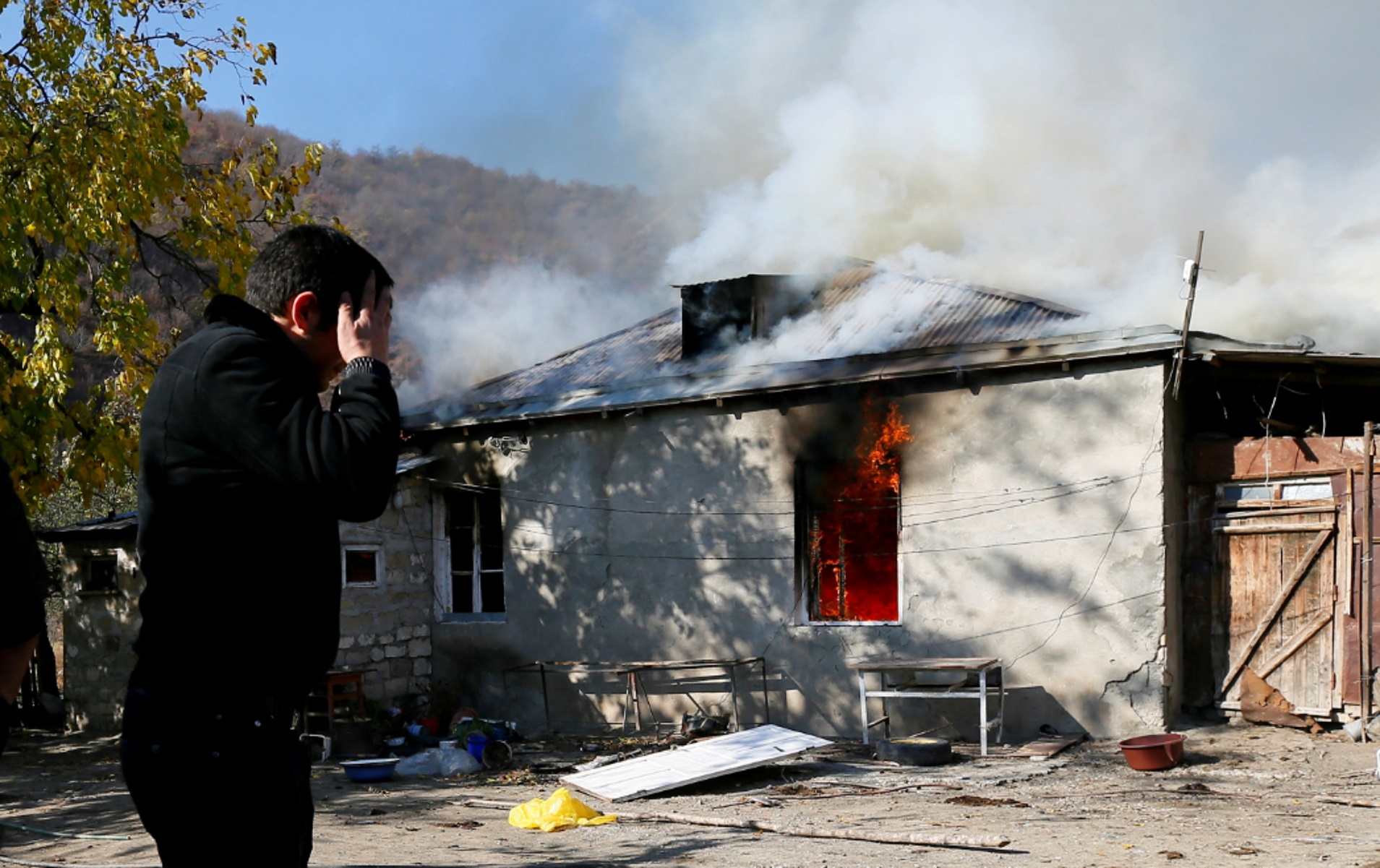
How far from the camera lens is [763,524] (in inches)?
519

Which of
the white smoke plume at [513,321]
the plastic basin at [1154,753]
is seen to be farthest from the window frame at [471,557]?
the plastic basin at [1154,753]

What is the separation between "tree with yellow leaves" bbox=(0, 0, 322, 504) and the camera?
917cm

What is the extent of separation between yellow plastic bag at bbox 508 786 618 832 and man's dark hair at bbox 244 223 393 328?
23.0 ft

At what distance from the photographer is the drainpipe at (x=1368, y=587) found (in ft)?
34.7

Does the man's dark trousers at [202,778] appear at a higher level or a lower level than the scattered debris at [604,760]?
higher

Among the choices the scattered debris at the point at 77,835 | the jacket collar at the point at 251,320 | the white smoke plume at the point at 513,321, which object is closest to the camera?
the jacket collar at the point at 251,320

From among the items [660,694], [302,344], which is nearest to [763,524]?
[660,694]

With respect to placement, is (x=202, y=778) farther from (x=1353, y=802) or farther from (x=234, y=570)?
(x=1353, y=802)

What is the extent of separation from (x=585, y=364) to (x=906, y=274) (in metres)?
4.49

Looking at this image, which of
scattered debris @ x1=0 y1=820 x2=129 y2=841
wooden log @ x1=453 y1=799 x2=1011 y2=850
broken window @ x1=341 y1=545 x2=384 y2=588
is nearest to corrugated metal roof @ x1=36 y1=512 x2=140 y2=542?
broken window @ x1=341 y1=545 x2=384 y2=588

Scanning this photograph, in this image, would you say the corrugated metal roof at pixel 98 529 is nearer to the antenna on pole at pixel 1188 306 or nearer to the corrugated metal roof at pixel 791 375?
the corrugated metal roof at pixel 791 375

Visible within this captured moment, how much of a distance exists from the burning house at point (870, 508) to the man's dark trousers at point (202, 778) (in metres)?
10.2

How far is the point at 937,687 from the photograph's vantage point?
39.4ft

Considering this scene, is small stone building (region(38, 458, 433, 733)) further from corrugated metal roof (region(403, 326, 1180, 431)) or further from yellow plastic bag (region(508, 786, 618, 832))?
yellow plastic bag (region(508, 786, 618, 832))
